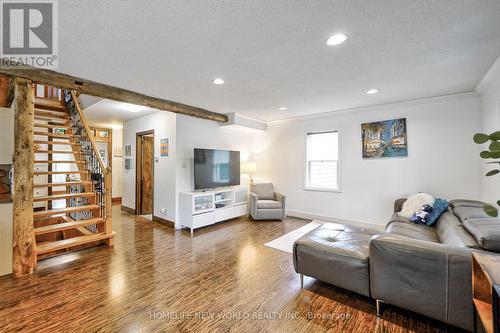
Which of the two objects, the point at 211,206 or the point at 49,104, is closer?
the point at 211,206

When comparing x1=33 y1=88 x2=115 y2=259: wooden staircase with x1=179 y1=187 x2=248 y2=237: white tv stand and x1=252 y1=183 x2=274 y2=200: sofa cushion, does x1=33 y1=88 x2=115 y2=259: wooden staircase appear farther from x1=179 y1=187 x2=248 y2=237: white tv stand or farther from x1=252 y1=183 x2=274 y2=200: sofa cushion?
x1=252 y1=183 x2=274 y2=200: sofa cushion

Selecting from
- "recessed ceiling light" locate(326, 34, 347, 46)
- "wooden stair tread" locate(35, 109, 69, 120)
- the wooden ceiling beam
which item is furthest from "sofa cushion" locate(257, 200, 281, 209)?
"wooden stair tread" locate(35, 109, 69, 120)

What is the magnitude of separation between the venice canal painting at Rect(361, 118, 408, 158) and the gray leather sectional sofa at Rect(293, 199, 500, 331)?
183 cm

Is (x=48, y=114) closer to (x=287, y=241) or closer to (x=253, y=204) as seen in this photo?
(x=253, y=204)

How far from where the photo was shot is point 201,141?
16.1 feet

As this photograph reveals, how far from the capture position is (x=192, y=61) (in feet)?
8.00

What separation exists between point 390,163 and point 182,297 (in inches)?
165

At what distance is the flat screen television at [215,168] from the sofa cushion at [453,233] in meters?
3.85

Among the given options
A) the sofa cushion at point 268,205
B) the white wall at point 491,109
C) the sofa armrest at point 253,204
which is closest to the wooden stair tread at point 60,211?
the sofa armrest at point 253,204

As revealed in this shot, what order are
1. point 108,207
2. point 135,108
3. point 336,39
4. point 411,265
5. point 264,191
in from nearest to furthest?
point 411,265 < point 336,39 < point 108,207 < point 135,108 < point 264,191

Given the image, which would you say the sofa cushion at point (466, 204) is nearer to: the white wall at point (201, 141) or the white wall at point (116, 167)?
the white wall at point (201, 141)

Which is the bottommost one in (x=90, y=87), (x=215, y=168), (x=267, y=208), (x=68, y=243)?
(x=68, y=243)

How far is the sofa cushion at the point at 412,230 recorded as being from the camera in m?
2.56

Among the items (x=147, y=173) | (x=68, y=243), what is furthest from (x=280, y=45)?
(x=147, y=173)
